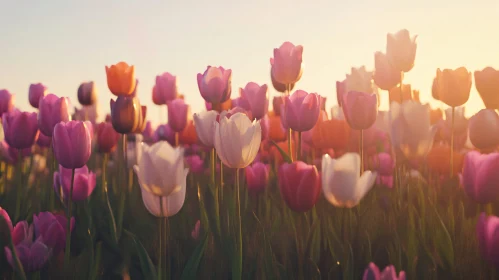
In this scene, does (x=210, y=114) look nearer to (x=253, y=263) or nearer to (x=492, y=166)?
(x=253, y=263)

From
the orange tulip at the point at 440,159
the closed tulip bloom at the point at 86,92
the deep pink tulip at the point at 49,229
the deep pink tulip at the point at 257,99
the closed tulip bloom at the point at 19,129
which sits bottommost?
the deep pink tulip at the point at 49,229

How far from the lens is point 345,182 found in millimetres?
2109

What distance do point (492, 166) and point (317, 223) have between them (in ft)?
2.53

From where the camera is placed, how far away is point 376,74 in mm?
3266

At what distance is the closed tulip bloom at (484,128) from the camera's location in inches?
115

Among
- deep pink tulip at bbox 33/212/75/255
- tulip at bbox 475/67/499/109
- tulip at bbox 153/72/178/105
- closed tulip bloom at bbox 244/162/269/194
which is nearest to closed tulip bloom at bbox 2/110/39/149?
deep pink tulip at bbox 33/212/75/255

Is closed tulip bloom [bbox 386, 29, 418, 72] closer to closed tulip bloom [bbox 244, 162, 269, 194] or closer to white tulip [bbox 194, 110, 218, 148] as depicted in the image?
closed tulip bloom [bbox 244, 162, 269, 194]

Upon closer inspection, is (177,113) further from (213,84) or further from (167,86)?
(213,84)

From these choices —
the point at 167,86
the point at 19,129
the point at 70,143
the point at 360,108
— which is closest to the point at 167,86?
the point at 167,86

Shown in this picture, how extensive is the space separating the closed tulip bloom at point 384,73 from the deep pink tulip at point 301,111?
29.3 inches

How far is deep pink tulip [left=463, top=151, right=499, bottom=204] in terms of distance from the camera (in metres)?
2.11

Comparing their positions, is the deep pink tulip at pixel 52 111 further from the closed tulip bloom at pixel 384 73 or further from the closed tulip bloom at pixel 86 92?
the closed tulip bloom at pixel 384 73

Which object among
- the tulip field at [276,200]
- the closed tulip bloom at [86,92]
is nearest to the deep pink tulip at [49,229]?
the tulip field at [276,200]

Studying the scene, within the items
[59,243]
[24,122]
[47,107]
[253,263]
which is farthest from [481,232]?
[24,122]
